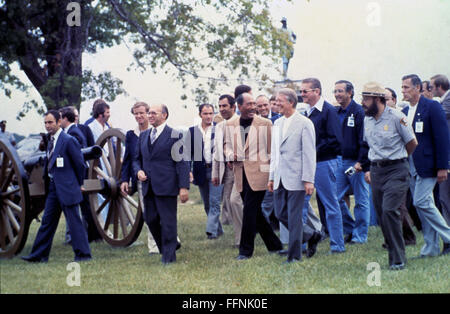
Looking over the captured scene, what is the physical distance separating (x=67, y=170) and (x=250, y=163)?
2.14 metres

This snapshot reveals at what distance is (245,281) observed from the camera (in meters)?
6.50

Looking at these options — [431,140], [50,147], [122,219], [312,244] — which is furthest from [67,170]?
[431,140]

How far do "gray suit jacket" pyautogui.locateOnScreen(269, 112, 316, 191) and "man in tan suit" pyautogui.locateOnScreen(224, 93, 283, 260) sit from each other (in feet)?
1.40

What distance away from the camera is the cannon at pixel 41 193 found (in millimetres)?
8156

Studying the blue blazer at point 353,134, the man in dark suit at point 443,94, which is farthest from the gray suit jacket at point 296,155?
the man in dark suit at point 443,94

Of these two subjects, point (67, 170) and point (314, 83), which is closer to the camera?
point (67, 170)

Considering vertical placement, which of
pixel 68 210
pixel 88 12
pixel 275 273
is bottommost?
pixel 275 273

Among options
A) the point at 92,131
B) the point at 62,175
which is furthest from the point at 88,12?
the point at 62,175

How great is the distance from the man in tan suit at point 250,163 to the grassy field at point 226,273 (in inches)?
8.8

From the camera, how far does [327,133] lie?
8219 millimetres

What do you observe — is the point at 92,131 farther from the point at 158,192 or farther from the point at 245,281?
the point at 245,281

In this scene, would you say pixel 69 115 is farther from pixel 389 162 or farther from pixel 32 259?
pixel 389 162
